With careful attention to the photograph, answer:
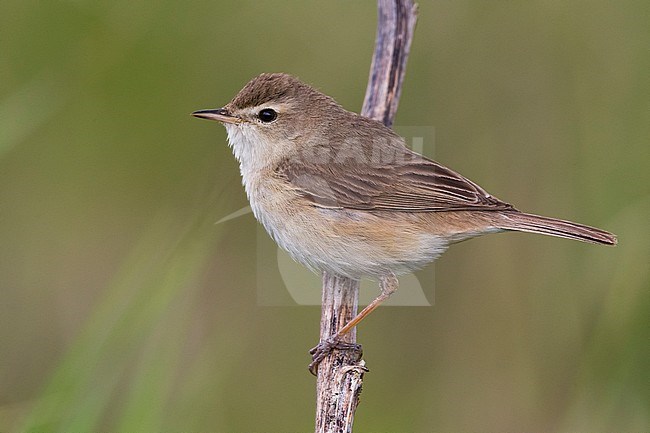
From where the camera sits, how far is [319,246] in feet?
13.6

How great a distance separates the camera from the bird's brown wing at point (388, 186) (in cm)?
418

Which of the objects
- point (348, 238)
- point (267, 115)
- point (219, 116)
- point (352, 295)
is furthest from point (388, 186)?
point (219, 116)

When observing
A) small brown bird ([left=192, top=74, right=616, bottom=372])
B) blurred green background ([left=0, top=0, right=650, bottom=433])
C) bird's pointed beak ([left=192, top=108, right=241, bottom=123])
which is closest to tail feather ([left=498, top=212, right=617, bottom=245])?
small brown bird ([left=192, top=74, right=616, bottom=372])

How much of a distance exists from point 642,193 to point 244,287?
273 cm

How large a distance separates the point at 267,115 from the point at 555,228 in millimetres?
1745

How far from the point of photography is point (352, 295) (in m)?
4.40

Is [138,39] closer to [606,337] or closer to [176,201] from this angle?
[176,201]

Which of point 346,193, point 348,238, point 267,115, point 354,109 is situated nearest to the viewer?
point 348,238

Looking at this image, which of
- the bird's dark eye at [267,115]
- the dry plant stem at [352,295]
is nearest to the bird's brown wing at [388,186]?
the bird's dark eye at [267,115]

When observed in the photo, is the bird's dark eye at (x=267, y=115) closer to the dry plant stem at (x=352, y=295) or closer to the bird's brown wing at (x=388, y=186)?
the bird's brown wing at (x=388, y=186)

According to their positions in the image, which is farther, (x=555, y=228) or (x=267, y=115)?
(x=267, y=115)

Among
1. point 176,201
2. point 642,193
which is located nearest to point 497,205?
point 642,193

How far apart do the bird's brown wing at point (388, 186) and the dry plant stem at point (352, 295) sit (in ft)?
1.61

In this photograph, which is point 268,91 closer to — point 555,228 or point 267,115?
point 267,115
